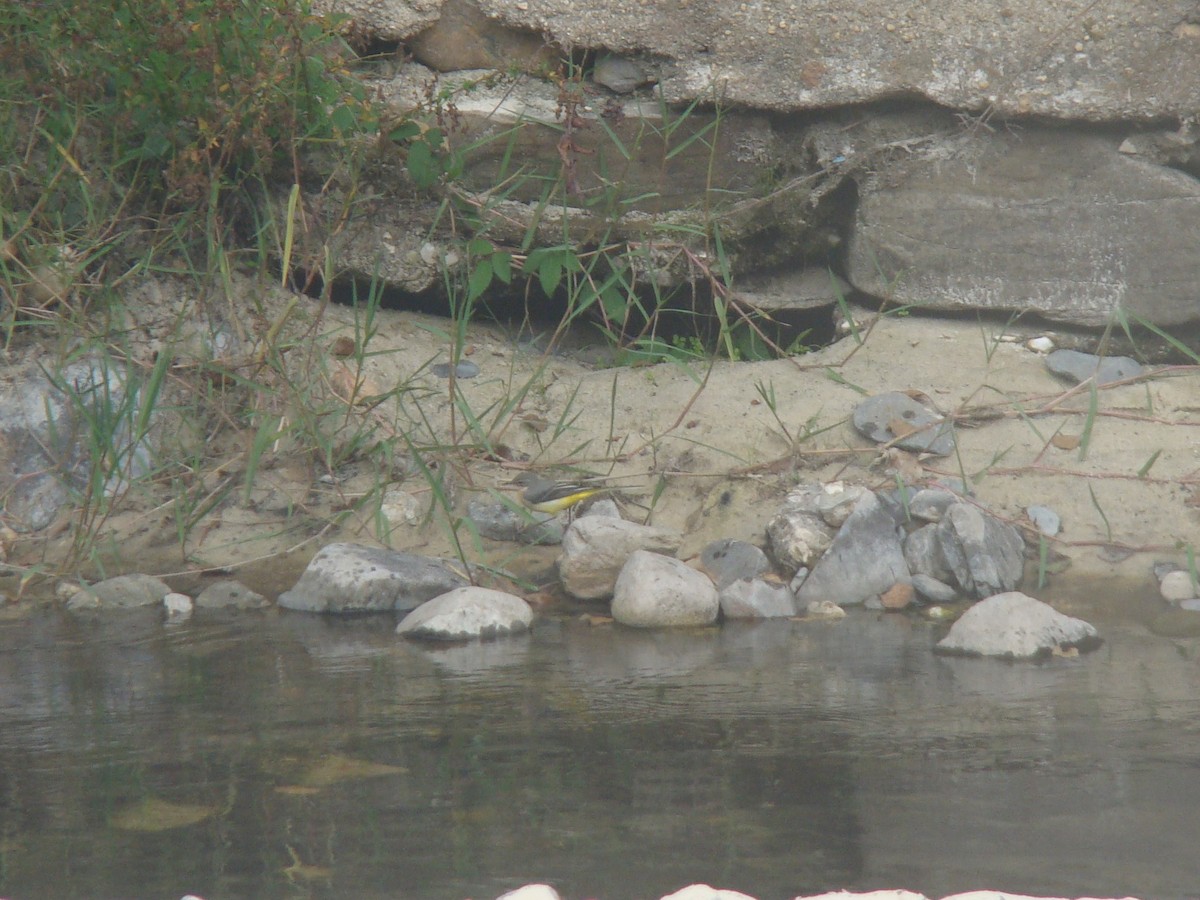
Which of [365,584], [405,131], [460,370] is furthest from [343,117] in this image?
[365,584]

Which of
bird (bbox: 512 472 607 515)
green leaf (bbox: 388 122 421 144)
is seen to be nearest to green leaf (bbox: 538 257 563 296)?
green leaf (bbox: 388 122 421 144)

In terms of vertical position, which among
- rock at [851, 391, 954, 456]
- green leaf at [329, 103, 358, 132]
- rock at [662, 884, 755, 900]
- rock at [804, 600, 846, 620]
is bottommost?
rock at [804, 600, 846, 620]

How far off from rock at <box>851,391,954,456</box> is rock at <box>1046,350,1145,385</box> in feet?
1.40

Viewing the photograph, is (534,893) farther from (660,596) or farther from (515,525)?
(515,525)

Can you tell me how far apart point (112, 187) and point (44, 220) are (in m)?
0.19

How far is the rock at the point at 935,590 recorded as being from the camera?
9.06ft

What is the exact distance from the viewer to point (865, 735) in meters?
1.97

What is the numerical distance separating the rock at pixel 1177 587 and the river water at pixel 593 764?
16cm

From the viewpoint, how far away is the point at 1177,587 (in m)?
2.72

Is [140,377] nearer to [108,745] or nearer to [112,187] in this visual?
[112,187]

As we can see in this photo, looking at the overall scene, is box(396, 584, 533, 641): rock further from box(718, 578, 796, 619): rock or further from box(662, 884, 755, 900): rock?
box(662, 884, 755, 900): rock

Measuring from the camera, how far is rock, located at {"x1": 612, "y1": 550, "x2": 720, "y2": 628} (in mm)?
2674

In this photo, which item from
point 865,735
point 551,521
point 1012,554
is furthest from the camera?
point 551,521

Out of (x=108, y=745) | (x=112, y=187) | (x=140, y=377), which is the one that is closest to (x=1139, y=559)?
(x=108, y=745)
